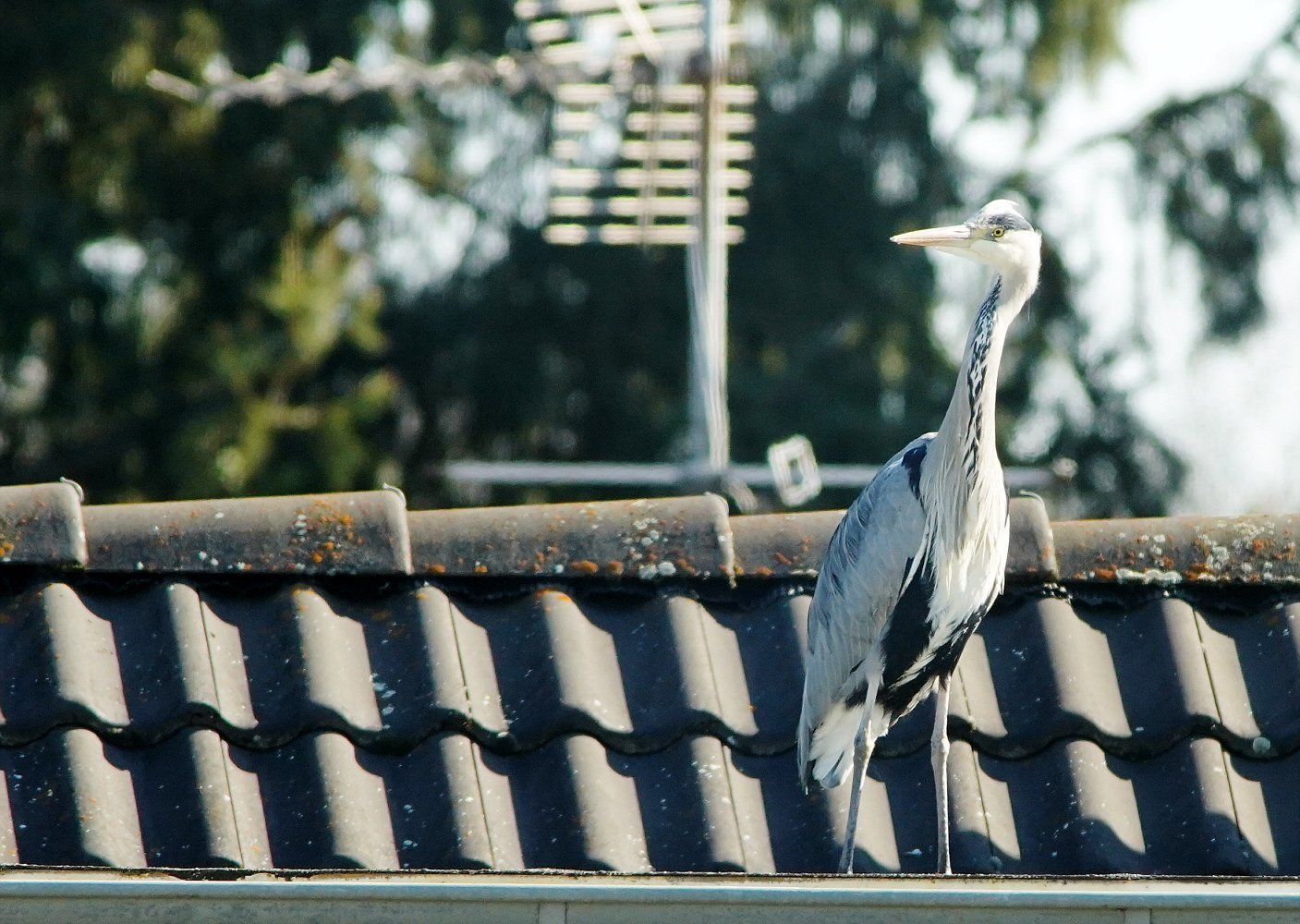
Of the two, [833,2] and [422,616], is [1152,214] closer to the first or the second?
[833,2]

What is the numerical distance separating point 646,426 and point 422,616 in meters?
13.1

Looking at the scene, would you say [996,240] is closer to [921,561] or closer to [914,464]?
[914,464]

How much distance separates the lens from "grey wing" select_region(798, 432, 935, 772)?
2846 millimetres

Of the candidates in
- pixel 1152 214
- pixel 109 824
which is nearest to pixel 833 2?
pixel 1152 214

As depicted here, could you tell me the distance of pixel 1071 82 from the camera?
52.4 feet

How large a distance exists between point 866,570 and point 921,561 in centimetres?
11

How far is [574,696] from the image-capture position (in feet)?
8.22

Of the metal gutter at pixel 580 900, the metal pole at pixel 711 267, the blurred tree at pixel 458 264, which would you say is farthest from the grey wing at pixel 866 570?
the blurred tree at pixel 458 264

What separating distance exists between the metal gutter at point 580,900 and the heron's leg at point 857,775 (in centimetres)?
50

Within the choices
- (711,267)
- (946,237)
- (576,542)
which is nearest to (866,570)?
(576,542)

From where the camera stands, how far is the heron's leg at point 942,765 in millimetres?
2391

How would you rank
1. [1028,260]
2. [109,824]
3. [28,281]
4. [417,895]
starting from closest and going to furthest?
[417,895], [109,824], [1028,260], [28,281]

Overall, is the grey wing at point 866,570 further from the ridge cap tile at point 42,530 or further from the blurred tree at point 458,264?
the blurred tree at point 458,264

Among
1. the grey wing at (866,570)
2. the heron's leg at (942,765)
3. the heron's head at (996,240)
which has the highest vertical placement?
the heron's head at (996,240)
